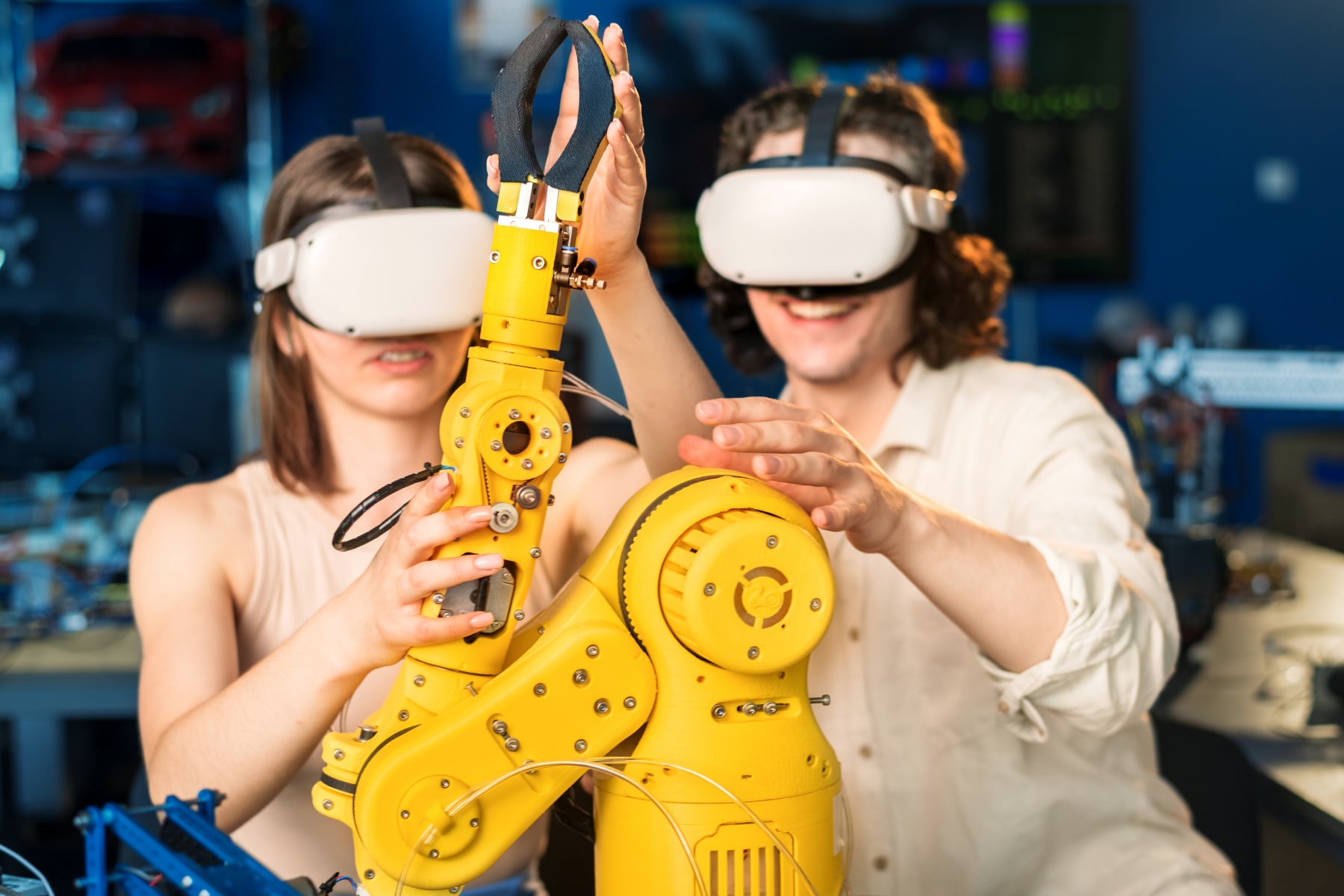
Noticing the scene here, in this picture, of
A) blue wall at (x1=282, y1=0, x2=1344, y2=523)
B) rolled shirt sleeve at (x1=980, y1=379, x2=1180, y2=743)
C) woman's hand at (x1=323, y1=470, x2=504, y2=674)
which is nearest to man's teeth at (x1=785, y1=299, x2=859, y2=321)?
rolled shirt sleeve at (x1=980, y1=379, x2=1180, y2=743)

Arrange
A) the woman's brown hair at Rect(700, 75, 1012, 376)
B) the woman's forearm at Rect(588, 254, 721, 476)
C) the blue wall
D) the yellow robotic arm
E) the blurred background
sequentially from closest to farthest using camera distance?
the yellow robotic arm → the woman's forearm at Rect(588, 254, 721, 476) → the woman's brown hair at Rect(700, 75, 1012, 376) → the blurred background → the blue wall

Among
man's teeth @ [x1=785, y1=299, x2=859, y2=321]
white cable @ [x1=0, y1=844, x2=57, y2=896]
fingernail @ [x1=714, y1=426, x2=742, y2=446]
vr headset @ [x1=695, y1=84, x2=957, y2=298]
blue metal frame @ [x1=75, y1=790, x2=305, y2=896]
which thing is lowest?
white cable @ [x1=0, y1=844, x2=57, y2=896]

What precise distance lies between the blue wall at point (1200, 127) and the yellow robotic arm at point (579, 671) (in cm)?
427

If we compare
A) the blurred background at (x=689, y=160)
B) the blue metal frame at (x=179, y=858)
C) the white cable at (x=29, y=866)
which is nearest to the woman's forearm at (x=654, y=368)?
the blue metal frame at (x=179, y=858)

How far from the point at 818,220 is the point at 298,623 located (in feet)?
2.38

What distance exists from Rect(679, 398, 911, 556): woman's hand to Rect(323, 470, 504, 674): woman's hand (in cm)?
18

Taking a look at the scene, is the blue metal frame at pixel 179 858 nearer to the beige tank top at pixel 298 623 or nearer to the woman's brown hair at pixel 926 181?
the beige tank top at pixel 298 623

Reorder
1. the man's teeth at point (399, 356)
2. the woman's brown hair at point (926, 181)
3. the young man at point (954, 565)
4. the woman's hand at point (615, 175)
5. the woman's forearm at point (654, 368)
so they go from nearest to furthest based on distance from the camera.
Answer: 1. the woman's hand at point (615, 175)
2. the young man at point (954, 565)
3. the woman's forearm at point (654, 368)
4. the man's teeth at point (399, 356)
5. the woman's brown hair at point (926, 181)

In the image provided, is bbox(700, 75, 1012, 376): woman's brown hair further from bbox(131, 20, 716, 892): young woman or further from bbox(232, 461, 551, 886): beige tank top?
bbox(232, 461, 551, 886): beige tank top

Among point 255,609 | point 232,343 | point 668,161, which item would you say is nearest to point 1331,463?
point 668,161

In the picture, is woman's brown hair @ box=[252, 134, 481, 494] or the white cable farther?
woman's brown hair @ box=[252, 134, 481, 494]

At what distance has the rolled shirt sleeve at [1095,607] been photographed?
1.02 meters

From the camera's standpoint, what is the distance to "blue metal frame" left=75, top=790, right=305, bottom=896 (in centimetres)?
84

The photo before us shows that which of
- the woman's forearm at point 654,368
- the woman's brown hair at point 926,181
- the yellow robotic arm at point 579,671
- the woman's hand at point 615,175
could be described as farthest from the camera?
the woman's brown hair at point 926,181
